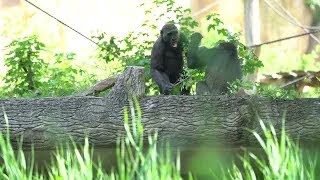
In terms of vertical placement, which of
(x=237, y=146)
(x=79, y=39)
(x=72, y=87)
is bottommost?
(x=237, y=146)

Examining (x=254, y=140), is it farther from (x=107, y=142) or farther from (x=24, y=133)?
(x=24, y=133)

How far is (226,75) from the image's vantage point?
5805 mm

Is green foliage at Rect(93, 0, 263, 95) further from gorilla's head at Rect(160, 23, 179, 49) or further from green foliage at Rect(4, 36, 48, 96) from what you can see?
green foliage at Rect(4, 36, 48, 96)

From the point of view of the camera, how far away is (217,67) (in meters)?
5.89

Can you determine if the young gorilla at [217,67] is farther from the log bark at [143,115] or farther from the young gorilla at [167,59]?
the log bark at [143,115]

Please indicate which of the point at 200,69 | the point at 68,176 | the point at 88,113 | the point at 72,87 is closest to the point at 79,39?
the point at 72,87

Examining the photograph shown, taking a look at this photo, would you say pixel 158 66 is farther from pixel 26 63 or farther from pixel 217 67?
pixel 26 63

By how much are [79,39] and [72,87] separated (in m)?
4.82

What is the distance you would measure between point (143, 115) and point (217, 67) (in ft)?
5.04

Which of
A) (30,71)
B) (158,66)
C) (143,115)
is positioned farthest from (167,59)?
(143,115)

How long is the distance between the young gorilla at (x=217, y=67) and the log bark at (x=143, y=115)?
48.0 inches

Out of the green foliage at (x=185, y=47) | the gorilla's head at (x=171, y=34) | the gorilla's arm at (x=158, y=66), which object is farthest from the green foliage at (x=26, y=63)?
the gorilla's head at (x=171, y=34)

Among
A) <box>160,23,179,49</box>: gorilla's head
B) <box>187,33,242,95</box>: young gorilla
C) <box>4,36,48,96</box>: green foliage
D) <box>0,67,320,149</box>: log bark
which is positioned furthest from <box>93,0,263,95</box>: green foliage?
<box>0,67,320,149</box>: log bark

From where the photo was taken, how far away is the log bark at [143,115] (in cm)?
452
